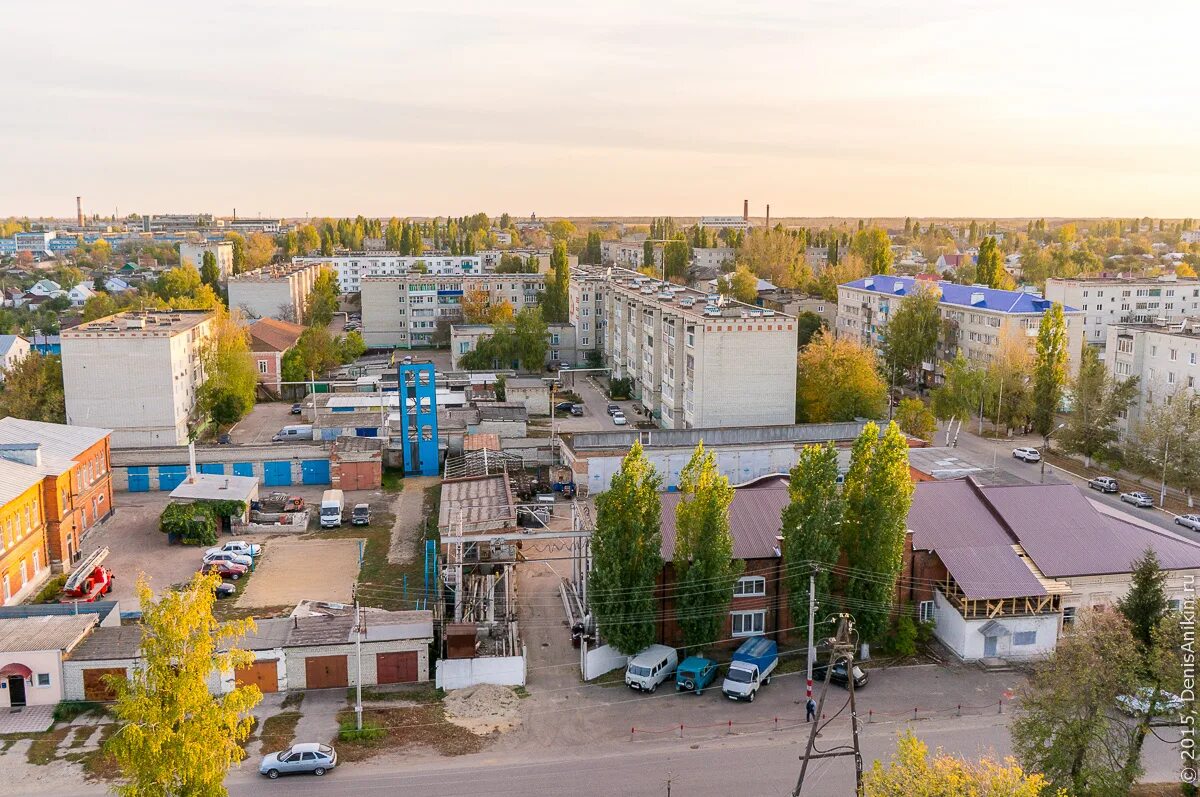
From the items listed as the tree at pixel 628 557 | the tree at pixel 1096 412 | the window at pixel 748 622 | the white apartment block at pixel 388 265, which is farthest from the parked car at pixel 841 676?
the white apartment block at pixel 388 265

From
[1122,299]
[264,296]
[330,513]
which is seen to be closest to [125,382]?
[330,513]

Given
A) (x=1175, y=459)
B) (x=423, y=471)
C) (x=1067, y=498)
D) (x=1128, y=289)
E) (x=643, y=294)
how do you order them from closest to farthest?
(x=1067, y=498) → (x=1175, y=459) → (x=423, y=471) → (x=643, y=294) → (x=1128, y=289)

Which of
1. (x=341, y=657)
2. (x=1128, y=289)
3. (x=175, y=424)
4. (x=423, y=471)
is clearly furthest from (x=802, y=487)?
(x=1128, y=289)

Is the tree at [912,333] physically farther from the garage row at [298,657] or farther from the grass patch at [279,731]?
the grass patch at [279,731]

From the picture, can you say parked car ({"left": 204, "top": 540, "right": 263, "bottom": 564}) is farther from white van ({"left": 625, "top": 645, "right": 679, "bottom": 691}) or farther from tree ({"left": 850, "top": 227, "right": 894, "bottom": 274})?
tree ({"left": 850, "top": 227, "right": 894, "bottom": 274})

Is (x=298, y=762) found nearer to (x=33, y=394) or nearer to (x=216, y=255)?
(x=33, y=394)

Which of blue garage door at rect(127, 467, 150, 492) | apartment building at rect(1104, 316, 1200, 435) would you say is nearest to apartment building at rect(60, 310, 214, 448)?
blue garage door at rect(127, 467, 150, 492)

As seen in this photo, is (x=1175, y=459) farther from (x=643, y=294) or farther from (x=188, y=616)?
(x=188, y=616)
